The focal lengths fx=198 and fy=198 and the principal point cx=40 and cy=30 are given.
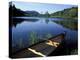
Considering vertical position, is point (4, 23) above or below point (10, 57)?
above

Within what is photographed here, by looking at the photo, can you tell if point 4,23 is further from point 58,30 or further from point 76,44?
point 76,44

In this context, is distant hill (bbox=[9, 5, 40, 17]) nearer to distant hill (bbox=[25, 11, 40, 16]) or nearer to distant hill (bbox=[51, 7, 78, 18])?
distant hill (bbox=[25, 11, 40, 16])

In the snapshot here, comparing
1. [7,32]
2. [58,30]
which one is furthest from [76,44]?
[7,32]

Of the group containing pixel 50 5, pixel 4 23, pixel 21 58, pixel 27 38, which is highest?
pixel 50 5

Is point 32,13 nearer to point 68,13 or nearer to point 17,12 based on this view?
point 17,12

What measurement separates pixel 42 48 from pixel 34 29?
224 mm

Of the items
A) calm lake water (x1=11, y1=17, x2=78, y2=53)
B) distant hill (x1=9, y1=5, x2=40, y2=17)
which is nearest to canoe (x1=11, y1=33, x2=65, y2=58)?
calm lake water (x1=11, y1=17, x2=78, y2=53)

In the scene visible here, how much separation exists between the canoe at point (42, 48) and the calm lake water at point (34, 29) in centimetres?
6

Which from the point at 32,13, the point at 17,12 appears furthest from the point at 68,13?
the point at 17,12

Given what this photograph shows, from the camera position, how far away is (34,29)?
209cm

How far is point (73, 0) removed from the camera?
2.27m

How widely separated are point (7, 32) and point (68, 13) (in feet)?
2.38

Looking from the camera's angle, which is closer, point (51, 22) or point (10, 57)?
point (10, 57)

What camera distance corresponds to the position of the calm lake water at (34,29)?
79.6 inches
